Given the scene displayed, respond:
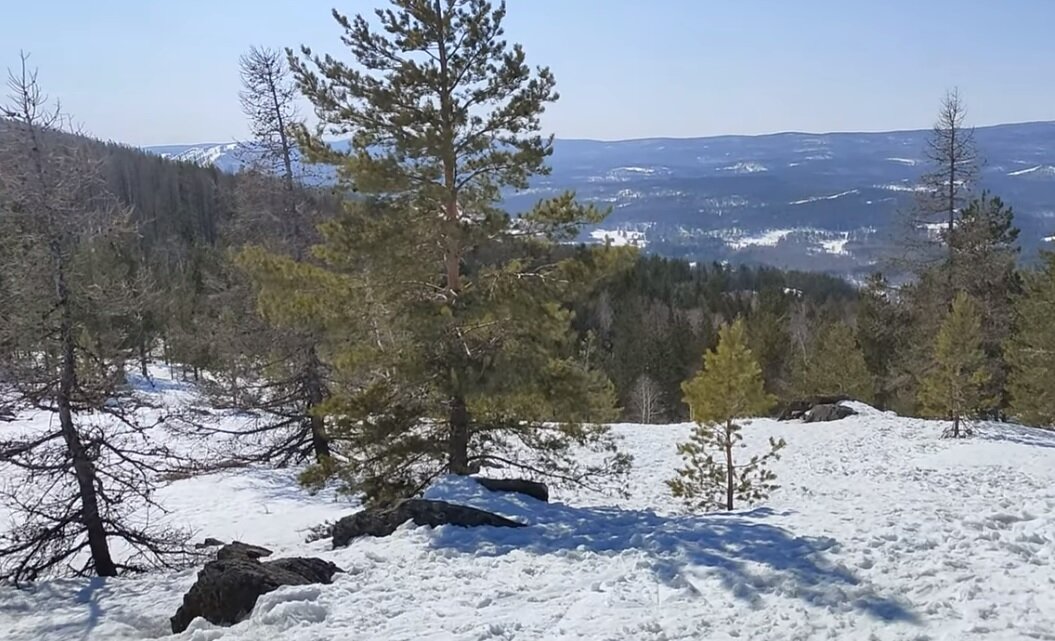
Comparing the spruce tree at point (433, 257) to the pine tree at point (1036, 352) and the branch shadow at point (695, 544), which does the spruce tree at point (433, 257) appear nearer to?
the branch shadow at point (695, 544)

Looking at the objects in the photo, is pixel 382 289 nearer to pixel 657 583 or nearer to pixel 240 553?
pixel 240 553

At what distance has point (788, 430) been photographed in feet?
79.9

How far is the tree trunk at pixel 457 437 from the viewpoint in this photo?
11.0 metres

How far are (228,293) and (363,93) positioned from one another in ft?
24.5

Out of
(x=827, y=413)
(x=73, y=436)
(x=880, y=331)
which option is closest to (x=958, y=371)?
(x=827, y=413)

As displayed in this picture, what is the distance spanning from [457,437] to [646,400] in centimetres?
3034

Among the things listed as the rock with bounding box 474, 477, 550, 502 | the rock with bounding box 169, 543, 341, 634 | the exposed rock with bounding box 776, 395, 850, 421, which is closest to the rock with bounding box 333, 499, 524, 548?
the rock with bounding box 474, 477, 550, 502

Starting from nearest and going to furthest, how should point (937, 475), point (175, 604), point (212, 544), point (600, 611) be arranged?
point (600, 611)
point (175, 604)
point (212, 544)
point (937, 475)

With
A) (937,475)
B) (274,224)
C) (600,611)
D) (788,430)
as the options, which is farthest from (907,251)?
(600,611)

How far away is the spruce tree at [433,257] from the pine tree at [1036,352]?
17523mm

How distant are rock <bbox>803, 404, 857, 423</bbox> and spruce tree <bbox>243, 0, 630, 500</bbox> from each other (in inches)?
660

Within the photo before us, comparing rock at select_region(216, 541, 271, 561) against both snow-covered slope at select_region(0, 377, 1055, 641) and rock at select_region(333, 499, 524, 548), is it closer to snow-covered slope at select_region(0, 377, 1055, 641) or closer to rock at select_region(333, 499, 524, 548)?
snow-covered slope at select_region(0, 377, 1055, 641)

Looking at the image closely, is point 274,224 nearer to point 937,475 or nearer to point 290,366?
point 290,366

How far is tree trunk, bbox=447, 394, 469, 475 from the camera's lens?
11031 mm
